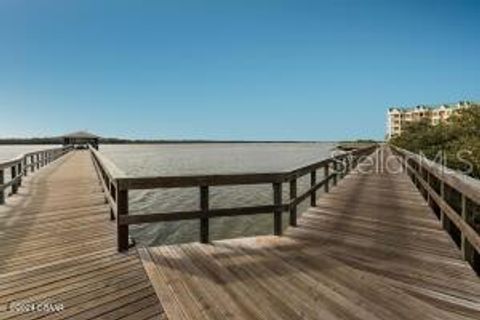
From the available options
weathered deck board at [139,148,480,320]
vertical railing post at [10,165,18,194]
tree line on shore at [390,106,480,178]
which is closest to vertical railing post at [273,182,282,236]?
weathered deck board at [139,148,480,320]

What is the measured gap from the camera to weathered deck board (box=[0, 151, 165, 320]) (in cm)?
380

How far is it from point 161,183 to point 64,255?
1477mm

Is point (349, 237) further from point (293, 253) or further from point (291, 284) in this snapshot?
point (291, 284)

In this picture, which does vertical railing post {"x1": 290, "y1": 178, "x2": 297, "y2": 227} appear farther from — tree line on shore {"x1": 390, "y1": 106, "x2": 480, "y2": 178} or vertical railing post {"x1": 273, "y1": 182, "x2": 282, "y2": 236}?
tree line on shore {"x1": 390, "y1": 106, "x2": 480, "y2": 178}

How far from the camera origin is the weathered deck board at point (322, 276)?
3.80 metres

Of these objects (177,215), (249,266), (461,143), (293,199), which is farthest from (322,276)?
(461,143)

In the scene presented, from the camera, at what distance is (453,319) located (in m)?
3.64

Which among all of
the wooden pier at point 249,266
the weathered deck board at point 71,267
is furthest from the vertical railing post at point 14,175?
the wooden pier at point 249,266

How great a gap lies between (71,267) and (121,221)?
32.8 inches

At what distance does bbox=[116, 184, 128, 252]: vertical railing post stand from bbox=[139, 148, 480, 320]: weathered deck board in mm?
278

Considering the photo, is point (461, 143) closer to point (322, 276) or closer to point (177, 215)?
point (322, 276)

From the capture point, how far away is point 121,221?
550 centimetres

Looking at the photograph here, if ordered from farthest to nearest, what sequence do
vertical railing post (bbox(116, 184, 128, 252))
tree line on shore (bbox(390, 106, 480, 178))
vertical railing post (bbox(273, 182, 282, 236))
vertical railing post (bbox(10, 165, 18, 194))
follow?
vertical railing post (bbox(10, 165, 18, 194)), tree line on shore (bbox(390, 106, 480, 178)), vertical railing post (bbox(273, 182, 282, 236)), vertical railing post (bbox(116, 184, 128, 252))

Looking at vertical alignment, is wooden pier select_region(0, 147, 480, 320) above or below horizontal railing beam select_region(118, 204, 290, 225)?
below
